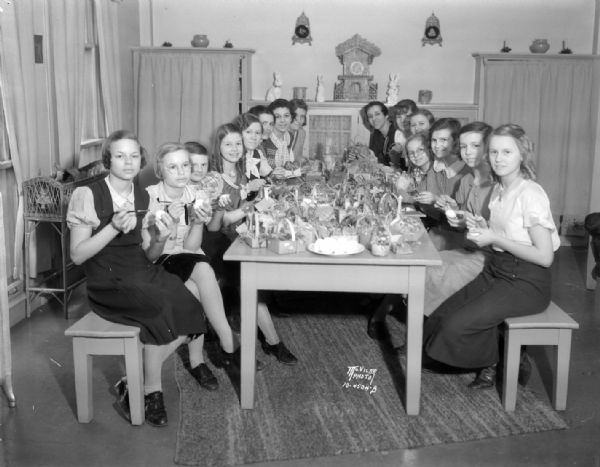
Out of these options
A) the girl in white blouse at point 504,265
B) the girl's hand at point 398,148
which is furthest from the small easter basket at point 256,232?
the girl's hand at point 398,148

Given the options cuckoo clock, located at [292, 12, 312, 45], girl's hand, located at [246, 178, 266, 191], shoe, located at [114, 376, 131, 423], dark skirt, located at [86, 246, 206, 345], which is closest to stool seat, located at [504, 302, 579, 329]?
dark skirt, located at [86, 246, 206, 345]

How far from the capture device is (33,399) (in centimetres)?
394

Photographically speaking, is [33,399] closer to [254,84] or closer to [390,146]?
[390,146]

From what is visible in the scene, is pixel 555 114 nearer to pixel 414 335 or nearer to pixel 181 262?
pixel 414 335

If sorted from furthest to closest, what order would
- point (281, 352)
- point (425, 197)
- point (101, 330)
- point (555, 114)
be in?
point (555, 114), point (425, 197), point (281, 352), point (101, 330)

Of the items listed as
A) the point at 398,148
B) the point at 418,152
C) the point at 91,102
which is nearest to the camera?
the point at 418,152

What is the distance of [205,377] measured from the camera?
404 cm

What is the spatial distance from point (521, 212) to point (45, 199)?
3418 mm

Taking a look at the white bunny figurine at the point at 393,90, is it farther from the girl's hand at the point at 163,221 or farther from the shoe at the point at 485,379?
the girl's hand at the point at 163,221

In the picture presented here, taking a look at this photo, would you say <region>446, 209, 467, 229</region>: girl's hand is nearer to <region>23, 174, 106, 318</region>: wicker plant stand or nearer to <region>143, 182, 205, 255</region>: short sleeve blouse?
<region>143, 182, 205, 255</region>: short sleeve blouse

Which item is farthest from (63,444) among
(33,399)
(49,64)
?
(49,64)

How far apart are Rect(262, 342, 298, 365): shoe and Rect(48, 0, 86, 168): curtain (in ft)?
9.05

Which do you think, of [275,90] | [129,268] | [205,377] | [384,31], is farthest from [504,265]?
[384,31]

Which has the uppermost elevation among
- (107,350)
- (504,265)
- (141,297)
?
(504,265)
